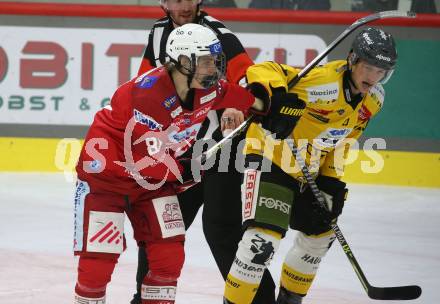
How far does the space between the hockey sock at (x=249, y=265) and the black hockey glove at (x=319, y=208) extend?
0.30 meters

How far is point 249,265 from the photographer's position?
379 cm

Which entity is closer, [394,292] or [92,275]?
[92,275]

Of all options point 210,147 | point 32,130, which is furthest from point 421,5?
point 210,147

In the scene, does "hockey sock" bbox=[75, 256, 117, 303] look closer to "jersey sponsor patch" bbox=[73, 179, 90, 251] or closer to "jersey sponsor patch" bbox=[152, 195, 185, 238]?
"jersey sponsor patch" bbox=[73, 179, 90, 251]

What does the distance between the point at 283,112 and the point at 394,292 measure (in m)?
0.97

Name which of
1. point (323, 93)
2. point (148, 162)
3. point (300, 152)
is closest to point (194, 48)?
point (148, 162)

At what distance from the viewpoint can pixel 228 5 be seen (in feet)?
23.2

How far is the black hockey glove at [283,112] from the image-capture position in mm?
3629

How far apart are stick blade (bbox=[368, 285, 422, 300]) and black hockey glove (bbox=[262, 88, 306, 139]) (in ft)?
2.72

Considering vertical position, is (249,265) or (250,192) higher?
(250,192)

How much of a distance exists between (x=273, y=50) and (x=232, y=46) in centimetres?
281

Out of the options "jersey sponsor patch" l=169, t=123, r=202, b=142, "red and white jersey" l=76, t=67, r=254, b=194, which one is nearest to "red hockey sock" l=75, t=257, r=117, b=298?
"red and white jersey" l=76, t=67, r=254, b=194

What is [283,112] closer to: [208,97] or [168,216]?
[208,97]

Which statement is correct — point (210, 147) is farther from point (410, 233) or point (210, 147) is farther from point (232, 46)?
point (410, 233)
